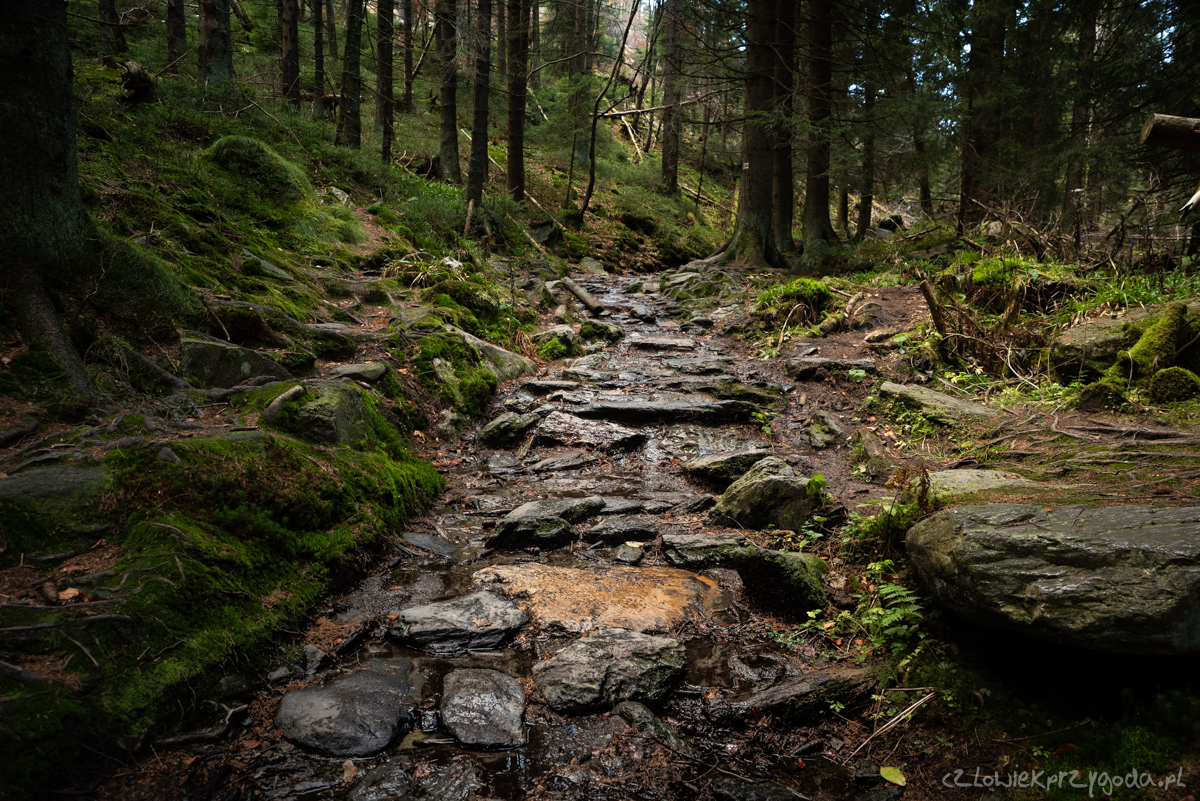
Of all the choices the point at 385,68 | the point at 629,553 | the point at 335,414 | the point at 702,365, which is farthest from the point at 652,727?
the point at 385,68

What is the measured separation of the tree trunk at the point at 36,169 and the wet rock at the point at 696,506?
4.33 meters

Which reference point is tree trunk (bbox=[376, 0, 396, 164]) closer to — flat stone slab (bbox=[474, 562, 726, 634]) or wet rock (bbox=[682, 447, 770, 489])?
wet rock (bbox=[682, 447, 770, 489])

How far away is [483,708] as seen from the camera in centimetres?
275

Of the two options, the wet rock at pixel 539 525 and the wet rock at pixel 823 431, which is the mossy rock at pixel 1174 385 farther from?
the wet rock at pixel 539 525

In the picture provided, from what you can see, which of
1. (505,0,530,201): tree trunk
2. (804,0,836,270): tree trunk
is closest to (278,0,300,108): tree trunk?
(505,0,530,201): tree trunk

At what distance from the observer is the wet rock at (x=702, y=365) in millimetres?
8531

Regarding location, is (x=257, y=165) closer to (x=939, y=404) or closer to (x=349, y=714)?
(x=349, y=714)

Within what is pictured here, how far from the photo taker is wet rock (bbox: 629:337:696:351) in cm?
1003

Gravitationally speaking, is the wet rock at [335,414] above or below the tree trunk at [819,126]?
below

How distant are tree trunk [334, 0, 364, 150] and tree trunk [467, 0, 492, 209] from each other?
287cm

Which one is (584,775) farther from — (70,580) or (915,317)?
(915,317)

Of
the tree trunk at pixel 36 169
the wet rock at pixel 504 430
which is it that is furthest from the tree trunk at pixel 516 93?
the tree trunk at pixel 36 169

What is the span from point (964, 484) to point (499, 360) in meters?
5.92

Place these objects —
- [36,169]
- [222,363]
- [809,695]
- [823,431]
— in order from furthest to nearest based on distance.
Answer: [823,431] < [222,363] < [36,169] < [809,695]
